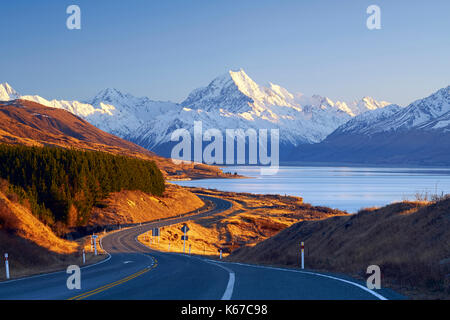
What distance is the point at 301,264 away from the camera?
2170 cm

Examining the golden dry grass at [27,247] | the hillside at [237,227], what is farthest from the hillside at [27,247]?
the hillside at [237,227]

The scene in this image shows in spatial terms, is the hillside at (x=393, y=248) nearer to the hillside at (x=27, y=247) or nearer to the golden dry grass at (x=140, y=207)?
the hillside at (x=27, y=247)

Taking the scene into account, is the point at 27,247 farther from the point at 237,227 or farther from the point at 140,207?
the point at 140,207

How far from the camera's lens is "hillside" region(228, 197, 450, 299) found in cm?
1413

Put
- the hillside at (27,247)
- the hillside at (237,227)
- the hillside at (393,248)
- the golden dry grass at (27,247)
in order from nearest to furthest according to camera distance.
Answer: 1. the hillside at (393,248)
2. the golden dry grass at (27,247)
3. the hillside at (27,247)
4. the hillside at (237,227)

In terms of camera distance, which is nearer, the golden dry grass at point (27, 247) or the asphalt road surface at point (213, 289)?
the asphalt road surface at point (213, 289)

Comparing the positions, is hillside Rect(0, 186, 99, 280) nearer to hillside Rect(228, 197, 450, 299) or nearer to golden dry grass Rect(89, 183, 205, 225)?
hillside Rect(228, 197, 450, 299)

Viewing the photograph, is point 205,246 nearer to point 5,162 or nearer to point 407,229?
point 5,162

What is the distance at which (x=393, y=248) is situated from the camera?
61.3 feet

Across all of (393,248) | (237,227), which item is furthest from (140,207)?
(393,248)

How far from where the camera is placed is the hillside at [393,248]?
14.1m

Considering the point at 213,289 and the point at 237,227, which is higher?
the point at 213,289
